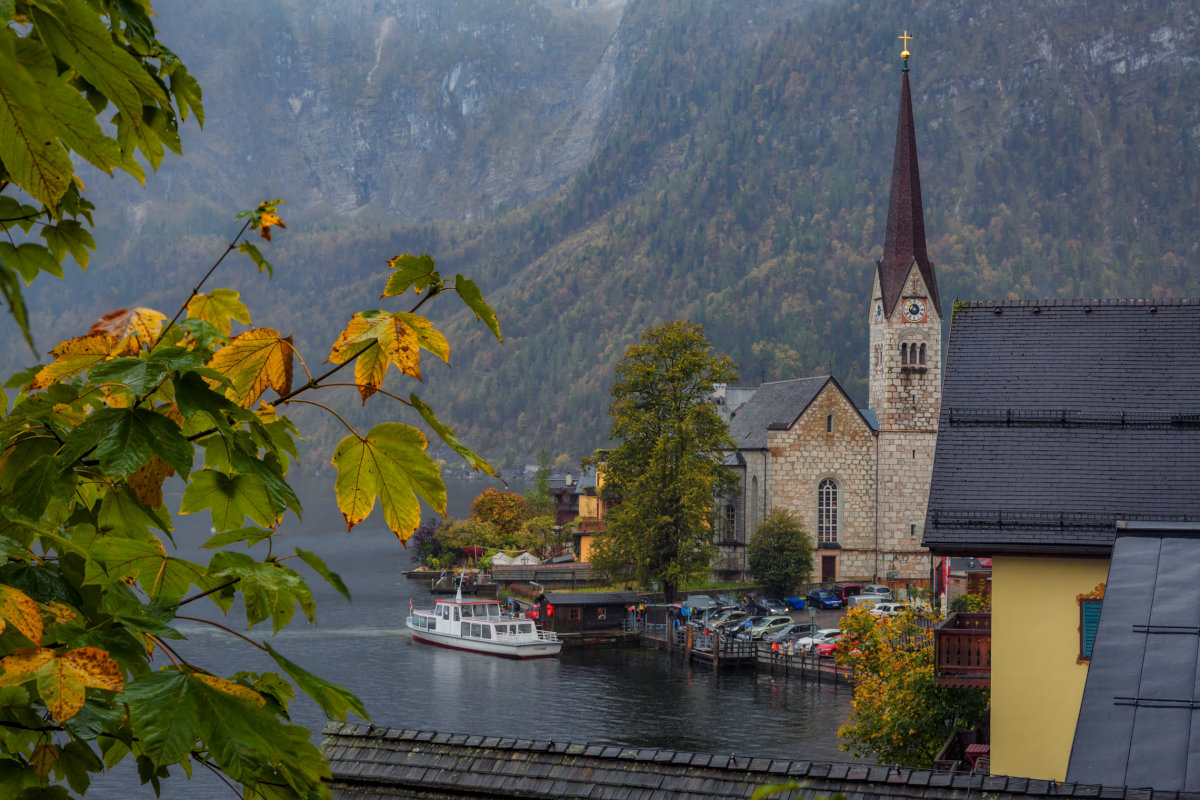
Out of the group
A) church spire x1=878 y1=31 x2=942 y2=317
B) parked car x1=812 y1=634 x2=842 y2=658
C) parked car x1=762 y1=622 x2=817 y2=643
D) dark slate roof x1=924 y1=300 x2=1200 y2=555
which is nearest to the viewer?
dark slate roof x1=924 y1=300 x2=1200 y2=555

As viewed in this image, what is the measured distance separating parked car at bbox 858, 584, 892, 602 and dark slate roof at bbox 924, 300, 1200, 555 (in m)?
39.2

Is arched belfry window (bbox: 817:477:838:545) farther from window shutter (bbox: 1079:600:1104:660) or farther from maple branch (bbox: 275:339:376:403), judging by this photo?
→ maple branch (bbox: 275:339:376:403)

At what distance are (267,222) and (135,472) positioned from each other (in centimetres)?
125

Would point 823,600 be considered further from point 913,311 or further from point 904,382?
point 913,311

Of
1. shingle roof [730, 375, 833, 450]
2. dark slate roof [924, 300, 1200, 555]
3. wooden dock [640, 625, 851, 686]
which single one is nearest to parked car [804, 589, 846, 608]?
shingle roof [730, 375, 833, 450]

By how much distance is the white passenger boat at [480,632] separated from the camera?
50375 millimetres

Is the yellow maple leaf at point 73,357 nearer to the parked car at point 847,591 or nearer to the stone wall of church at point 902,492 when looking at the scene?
the parked car at point 847,591

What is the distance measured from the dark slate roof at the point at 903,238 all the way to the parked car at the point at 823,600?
52.4 feet

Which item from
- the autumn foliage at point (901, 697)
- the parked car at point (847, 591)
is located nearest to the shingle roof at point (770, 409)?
the parked car at point (847, 591)

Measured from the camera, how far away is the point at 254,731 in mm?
1753

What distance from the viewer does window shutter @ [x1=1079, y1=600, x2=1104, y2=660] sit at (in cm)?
1644

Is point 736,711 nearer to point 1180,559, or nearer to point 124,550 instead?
point 1180,559

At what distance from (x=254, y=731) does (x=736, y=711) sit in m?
38.1

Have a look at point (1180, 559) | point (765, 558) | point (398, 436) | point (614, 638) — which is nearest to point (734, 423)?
point (765, 558)
